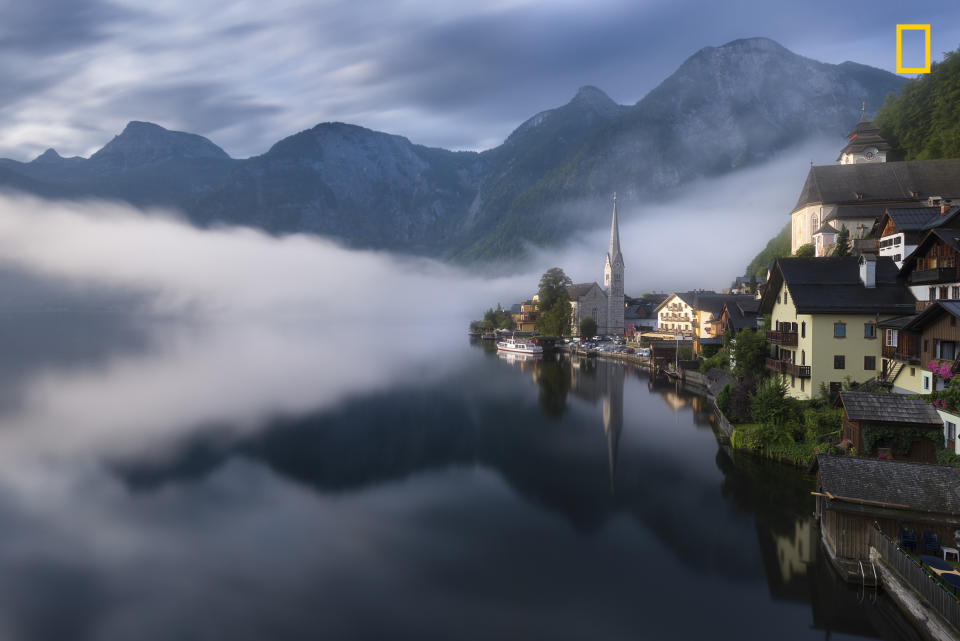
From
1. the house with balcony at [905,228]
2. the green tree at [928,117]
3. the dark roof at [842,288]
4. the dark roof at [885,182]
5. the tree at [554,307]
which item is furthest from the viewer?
the tree at [554,307]

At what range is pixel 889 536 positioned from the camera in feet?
56.5

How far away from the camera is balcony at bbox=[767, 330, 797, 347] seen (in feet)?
117

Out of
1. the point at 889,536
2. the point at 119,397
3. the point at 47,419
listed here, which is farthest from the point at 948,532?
the point at 119,397

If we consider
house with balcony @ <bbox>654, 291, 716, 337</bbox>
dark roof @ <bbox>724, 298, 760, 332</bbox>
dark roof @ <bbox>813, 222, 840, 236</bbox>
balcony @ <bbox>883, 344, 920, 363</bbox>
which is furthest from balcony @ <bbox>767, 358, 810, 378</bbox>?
house with balcony @ <bbox>654, 291, 716, 337</bbox>

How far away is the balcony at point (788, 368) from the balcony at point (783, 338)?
1.24 metres

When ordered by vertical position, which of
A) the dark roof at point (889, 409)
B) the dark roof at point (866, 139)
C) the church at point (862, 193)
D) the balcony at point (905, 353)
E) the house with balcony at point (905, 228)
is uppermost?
the dark roof at point (866, 139)

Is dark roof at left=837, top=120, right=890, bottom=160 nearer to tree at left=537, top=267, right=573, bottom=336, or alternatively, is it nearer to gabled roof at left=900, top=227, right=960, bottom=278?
gabled roof at left=900, top=227, right=960, bottom=278

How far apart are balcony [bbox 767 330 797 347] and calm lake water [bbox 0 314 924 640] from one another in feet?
25.0

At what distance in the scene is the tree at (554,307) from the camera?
11619 cm

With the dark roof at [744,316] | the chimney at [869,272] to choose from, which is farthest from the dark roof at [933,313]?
the dark roof at [744,316]

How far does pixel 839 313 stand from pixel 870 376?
385 cm

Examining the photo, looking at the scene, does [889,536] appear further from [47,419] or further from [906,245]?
[47,419]

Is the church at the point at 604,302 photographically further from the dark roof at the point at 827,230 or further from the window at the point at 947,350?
the window at the point at 947,350

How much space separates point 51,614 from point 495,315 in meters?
142
